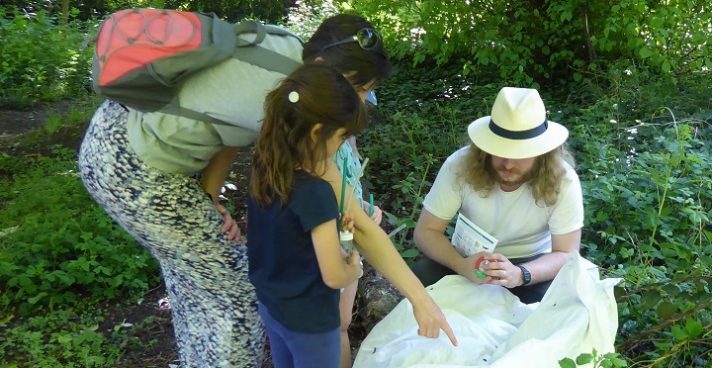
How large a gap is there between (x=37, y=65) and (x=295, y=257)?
5.49 meters

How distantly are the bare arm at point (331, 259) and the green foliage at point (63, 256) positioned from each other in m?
1.80

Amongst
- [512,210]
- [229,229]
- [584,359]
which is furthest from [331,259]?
[512,210]

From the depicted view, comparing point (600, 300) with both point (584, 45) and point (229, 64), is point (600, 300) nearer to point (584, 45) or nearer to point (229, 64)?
point (229, 64)

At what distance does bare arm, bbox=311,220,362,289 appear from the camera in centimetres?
161

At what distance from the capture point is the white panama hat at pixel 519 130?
2309 mm

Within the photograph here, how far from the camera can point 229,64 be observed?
69.0 inches

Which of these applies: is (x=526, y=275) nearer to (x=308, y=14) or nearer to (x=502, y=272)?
(x=502, y=272)

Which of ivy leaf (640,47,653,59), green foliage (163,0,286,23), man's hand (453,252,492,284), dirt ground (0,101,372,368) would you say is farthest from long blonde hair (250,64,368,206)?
green foliage (163,0,286,23)

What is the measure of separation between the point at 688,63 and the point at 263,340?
423 centimetres

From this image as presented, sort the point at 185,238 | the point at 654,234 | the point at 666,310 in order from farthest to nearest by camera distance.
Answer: the point at 654,234, the point at 666,310, the point at 185,238

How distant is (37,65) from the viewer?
6.31 meters

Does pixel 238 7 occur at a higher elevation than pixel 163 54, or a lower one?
lower

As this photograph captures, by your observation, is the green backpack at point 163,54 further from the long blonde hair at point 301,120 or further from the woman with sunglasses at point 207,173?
the long blonde hair at point 301,120

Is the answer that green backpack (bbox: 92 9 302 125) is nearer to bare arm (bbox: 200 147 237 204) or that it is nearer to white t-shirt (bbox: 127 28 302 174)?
white t-shirt (bbox: 127 28 302 174)
